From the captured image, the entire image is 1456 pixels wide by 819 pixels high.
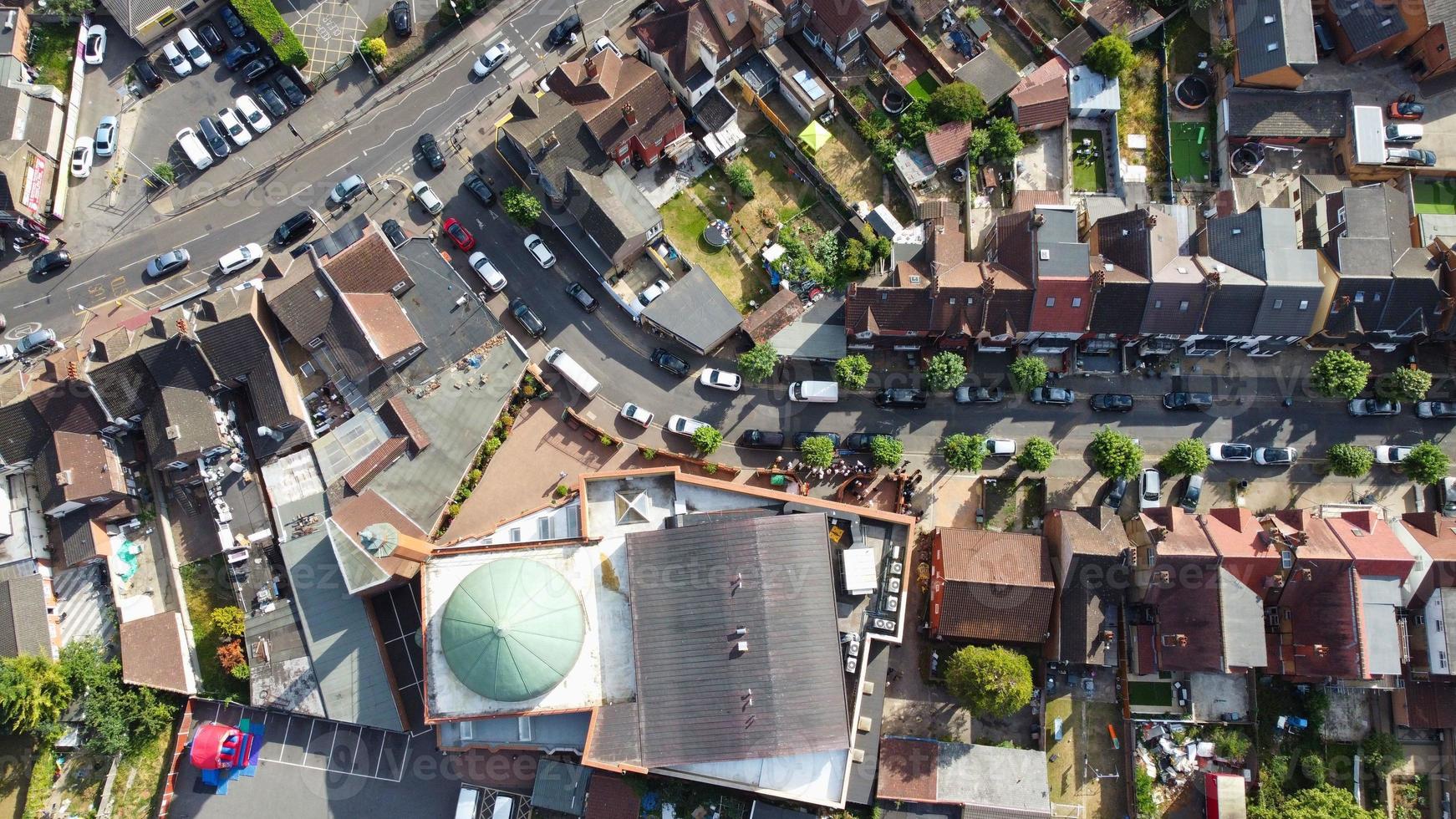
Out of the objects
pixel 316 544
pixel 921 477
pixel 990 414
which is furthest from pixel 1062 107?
pixel 316 544

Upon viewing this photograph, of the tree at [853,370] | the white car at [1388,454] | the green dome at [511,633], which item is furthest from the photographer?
the white car at [1388,454]

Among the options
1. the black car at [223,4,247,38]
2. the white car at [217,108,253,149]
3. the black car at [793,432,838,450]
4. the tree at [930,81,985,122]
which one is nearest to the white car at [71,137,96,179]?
the white car at [217,108,253,149]

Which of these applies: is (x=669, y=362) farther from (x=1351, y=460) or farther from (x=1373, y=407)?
(x=1373, y=407)

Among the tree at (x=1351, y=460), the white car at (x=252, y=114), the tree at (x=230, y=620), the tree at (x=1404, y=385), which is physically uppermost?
the white car at (x=252, y=114)

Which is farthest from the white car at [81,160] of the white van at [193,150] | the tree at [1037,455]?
the tree at [1037,455]

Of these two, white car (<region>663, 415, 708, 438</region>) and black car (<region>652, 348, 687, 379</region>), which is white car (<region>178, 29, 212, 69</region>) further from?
white car (<region>663, 415, 708, 438</region>)

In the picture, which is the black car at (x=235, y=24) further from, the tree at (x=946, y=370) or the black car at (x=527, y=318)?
the tree at (x=946, y=370)
